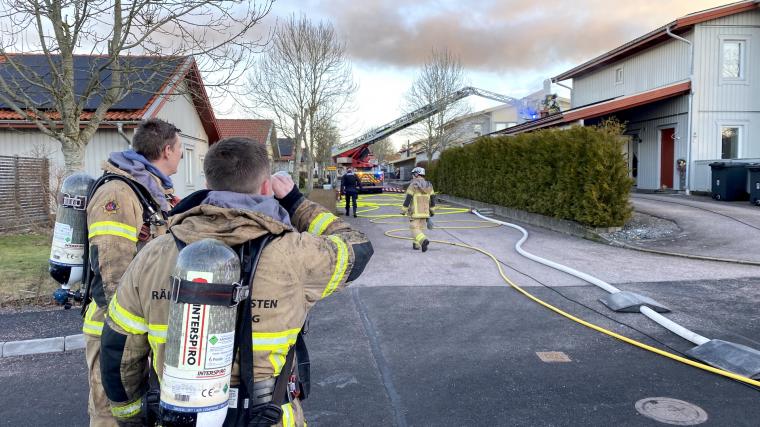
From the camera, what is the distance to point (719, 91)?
60.1 ft

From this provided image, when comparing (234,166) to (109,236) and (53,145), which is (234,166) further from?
(53,145)

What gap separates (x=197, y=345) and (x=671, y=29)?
69.6 ft

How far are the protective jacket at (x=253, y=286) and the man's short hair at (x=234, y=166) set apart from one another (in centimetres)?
6

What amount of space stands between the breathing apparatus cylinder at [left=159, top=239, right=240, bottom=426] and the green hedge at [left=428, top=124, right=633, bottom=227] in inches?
445

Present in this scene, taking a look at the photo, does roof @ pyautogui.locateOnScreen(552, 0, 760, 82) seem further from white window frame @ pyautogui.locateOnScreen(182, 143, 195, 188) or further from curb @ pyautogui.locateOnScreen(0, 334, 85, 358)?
curb @ pyautogui.locateOnScreen(0, 334, 85, 358)

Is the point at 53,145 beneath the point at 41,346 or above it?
above

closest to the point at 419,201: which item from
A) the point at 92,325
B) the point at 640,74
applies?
the point at 92,325

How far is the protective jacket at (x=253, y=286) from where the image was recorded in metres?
1.68

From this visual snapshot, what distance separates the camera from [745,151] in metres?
18.6

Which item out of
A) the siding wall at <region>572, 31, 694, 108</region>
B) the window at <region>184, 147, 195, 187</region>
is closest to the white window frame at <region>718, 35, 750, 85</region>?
the siding wall at <region>572, 31, 694, 108</region>

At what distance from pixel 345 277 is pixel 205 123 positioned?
20.8 meters

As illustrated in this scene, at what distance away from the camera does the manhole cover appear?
3.49 metres

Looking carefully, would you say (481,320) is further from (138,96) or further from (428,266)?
(138,96)

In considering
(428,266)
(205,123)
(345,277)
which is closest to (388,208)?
(205,123)
